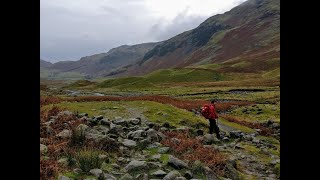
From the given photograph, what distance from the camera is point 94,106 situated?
A: 36.3 m

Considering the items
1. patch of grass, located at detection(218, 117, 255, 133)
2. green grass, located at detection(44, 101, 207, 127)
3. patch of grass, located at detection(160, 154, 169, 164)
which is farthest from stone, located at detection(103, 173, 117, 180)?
patch of grass, located at detection(218, 117, 255, 133)

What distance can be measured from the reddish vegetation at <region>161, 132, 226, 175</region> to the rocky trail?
0.91 feet

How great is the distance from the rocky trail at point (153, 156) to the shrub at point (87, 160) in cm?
18

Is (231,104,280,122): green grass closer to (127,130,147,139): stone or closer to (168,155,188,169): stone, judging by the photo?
(127,130,147,139): stone

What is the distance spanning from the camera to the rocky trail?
49.7ft

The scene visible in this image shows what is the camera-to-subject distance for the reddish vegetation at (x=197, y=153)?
17375 mm

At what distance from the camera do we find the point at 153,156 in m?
17.8

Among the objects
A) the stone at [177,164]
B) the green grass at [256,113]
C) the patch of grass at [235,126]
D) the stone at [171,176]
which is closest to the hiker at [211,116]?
the patch of grass at [235,126]

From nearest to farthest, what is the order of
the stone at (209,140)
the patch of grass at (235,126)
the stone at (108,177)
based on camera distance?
the stone at (108,177) < the stone at (209,140) < the patch of grass at (235,126)

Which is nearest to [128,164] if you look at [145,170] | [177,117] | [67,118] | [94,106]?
[145,170]

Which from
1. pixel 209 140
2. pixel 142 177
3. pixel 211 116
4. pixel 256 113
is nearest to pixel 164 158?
pixel 142 177

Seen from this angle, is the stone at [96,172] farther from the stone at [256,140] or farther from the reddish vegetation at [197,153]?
the stone at [256,140]
